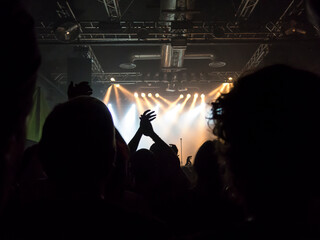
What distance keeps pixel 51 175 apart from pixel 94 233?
31cm

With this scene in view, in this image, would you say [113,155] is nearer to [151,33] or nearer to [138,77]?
[151,33]

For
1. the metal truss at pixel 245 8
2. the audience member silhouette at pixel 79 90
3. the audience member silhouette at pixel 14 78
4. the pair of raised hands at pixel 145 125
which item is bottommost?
the audience member silhouette at pixel 14 78

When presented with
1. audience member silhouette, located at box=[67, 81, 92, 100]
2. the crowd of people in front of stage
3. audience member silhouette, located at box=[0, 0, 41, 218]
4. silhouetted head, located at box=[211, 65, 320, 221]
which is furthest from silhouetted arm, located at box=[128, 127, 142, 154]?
audience member silhouette, located at box=[0, 0, 41, 218]

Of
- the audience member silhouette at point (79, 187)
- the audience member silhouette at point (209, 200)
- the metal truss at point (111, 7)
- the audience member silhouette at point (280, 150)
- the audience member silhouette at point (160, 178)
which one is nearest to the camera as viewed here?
the audience member silhouette at point (280, 150)

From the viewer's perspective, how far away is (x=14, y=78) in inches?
17.6

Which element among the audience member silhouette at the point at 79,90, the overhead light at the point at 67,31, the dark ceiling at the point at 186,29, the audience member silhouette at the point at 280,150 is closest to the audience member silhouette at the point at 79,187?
the audience member silhouette at the point at 280,150

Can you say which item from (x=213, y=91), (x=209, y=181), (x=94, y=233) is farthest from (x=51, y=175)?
(x=213, y=91)

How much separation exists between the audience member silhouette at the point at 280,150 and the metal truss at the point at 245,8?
6.88 meters

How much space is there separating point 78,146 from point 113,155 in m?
0.16

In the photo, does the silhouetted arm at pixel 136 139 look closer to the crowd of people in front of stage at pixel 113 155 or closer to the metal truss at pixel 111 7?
the crowd of people in front of stage at pixel 113 155

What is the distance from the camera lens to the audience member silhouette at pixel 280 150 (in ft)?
2.46

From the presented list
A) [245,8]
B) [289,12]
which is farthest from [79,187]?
[289,12]

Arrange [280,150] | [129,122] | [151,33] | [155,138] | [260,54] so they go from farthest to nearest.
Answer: [129,122] → [260,54] → [151,33] → [155,138] → [280,150]

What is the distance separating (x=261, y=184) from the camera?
0.79 meters
